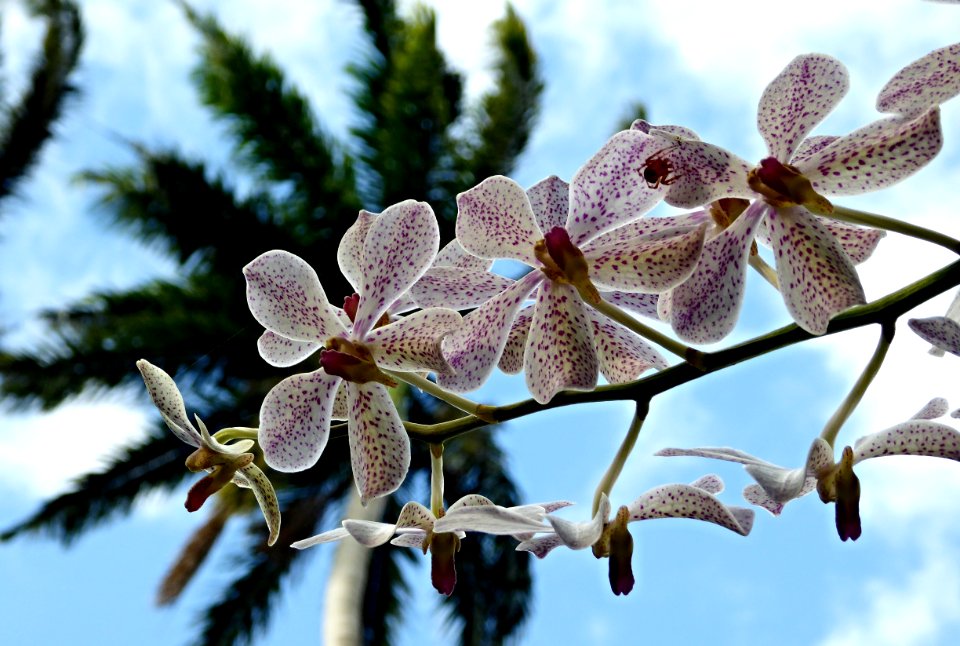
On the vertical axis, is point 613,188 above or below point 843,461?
above

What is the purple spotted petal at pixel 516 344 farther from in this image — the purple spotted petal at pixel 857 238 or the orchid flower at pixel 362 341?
the purple spotted petal at pixel 857 238

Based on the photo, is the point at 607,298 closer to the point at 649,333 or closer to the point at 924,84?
the point at 649,333

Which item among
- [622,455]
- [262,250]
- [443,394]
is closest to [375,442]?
[443,394]

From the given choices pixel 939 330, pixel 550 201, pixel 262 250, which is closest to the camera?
pixel 939 330

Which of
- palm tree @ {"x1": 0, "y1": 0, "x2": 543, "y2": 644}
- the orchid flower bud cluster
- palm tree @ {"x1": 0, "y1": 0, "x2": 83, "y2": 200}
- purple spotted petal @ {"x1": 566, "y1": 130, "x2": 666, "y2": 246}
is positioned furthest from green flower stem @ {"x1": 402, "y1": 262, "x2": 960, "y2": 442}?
palm tree @ {"x1": 0, "y1": 0, "x2": 83, "y2": 200}

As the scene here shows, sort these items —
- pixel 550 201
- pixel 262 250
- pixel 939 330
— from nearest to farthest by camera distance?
pixel 939 330 → pixel 550 201 → pixel 262 250

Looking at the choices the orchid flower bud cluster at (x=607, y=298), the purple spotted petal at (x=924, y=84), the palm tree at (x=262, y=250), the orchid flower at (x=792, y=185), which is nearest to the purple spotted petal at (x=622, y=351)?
the orchid flower bud cluster at (x=607, y=298)

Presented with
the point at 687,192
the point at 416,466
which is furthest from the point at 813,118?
the point at 416,466
